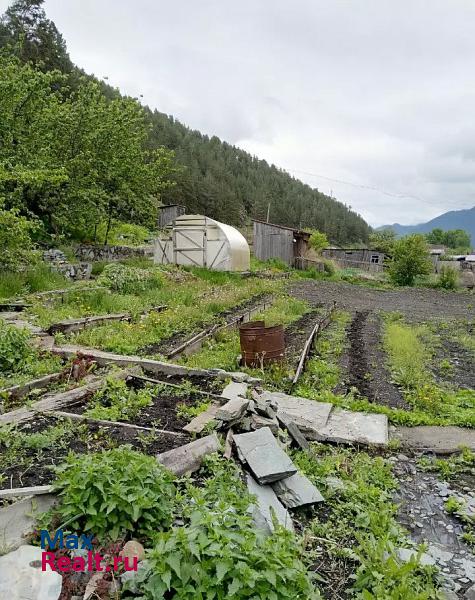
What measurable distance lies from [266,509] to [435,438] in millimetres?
3175

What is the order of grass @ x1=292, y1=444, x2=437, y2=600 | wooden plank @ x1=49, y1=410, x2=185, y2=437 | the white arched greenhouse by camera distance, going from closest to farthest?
1. grass @ x1=292, y1=444, x2=437, y2=600
2. wooden plank @ x1=49, y1=410, x2=185, y2=437
3. the white arched greenhouse

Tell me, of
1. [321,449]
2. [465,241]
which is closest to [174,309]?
[321,449]

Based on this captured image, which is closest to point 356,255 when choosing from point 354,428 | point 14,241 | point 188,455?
point 14,241

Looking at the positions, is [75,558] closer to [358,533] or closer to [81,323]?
[358,533]

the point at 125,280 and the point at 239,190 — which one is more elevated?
the point at 239,190

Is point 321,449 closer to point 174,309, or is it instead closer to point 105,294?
point 174,309

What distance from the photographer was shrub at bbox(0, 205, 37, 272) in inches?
444

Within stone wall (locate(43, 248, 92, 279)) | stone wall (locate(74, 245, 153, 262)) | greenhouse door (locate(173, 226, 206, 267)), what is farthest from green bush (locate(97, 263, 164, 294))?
greenhouse door (locate(173, 226, 206, 267))

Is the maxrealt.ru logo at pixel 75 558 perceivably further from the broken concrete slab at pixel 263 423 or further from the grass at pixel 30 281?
the grass at pixel 30 281

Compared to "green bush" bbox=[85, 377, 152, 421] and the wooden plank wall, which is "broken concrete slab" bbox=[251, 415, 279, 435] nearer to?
"green bush" bbox=[85, 377, 152, 421]

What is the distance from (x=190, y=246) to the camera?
2572 cm

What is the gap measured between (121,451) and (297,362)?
5681 mm

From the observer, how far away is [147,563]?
8.12ft

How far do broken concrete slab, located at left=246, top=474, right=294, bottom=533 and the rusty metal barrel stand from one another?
3960mm
